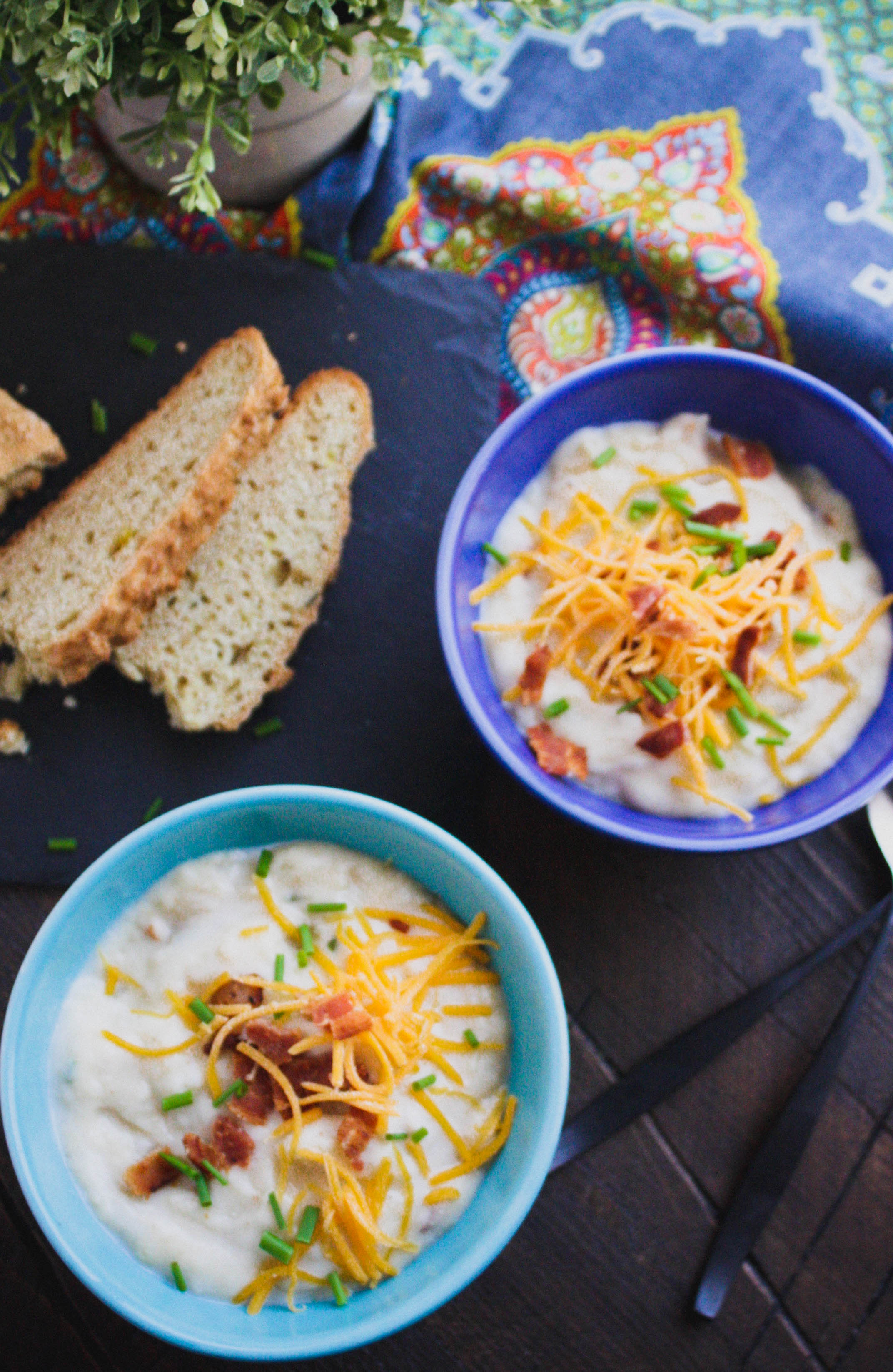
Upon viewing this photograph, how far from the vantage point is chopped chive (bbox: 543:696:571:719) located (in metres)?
1.71

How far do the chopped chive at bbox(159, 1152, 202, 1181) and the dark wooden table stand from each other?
516 millimetres

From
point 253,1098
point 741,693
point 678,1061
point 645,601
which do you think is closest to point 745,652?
point 741,693

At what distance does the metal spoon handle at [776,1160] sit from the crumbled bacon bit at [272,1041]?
89cm

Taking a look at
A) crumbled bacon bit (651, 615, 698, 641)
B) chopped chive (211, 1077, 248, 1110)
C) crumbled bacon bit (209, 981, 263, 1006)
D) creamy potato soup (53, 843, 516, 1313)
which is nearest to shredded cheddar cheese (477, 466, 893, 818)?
crumbled bacon bit (651, 615, 698, 641)

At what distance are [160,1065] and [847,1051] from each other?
47.3 inches

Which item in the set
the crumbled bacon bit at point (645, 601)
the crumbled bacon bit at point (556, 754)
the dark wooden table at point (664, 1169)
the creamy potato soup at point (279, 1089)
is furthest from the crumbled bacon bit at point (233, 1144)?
the crumbled bacon bit at point (645, 601)

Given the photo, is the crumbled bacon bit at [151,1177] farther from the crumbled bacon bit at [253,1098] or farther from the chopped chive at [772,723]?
the chopped chive at [772,723]

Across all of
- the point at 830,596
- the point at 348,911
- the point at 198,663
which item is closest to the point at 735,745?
the point at 830,596

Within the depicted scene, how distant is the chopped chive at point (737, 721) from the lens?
171 centimetres

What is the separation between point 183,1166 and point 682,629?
107 cm

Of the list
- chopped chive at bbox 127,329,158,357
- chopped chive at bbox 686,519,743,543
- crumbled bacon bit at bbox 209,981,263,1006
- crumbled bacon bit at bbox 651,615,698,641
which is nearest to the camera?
crumbled bacon bit at bbox 209,981,263,1006

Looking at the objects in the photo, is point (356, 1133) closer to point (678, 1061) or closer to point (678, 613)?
point (678, 1061)

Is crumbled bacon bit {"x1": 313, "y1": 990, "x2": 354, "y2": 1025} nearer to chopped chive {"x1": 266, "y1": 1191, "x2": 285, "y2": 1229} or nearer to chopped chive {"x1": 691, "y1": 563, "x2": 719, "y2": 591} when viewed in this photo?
chopped chive {"x1": 266, "y1": 1191, "x2": 285, "y2": 1229}

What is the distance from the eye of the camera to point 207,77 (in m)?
1.62
